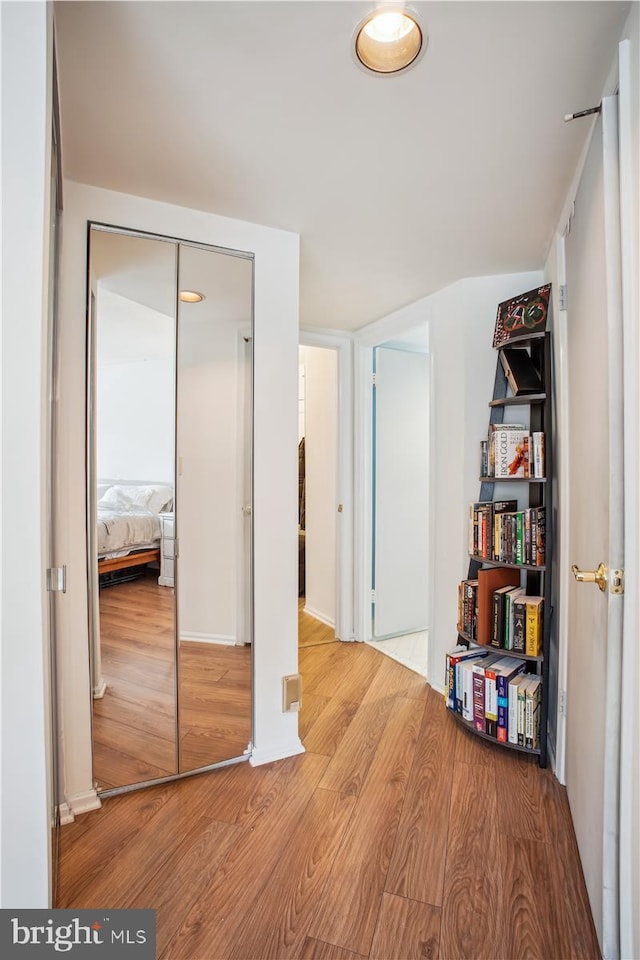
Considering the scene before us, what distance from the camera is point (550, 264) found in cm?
225

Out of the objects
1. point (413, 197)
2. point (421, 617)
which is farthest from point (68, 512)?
point (421, 617)

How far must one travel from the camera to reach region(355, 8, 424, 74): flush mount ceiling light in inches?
43.8

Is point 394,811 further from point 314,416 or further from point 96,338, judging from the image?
point 314,416

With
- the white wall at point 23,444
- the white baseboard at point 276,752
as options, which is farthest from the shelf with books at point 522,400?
the white wall at point 23,444

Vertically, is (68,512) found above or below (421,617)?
above

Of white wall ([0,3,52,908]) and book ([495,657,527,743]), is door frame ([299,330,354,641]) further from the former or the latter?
white wall ([0,3,52,908])

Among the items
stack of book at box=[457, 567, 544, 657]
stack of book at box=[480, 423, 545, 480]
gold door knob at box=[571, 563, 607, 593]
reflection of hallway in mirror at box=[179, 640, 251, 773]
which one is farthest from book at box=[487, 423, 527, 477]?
reflection of hallway in mirror at box=[179, 640, 251, 773]

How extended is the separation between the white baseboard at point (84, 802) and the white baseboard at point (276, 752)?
0.61 metres

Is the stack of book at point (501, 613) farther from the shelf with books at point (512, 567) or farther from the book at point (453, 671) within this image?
the book at point (453, 671)

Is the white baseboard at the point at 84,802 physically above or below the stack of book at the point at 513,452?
below

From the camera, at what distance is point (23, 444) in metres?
0.91

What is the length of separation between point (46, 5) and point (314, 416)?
3.16 m

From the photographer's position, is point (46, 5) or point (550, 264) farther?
point (550, 264)

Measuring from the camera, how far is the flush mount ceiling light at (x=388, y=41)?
1113 millimetres
